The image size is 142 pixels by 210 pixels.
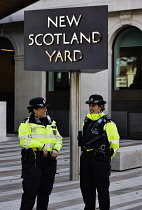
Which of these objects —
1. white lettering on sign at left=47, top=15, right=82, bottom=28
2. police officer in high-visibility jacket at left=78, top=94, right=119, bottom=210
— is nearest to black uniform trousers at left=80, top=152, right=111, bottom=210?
police officer in high-visibility jacket at left=78, top=94, right=119, bottom=210

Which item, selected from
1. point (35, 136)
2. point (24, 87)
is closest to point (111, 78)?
point (24, 87)

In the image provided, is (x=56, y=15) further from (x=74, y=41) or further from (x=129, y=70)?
(x=129, y=70)

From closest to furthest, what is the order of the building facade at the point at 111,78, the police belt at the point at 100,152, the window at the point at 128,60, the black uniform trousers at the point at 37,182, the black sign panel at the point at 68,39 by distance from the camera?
the black uniform trousers at the point at 37,182
the police belt at the point at 100,152
the black sign panel at the point at 68,39
the building facade at the point at 111,78
the window at the point at 128,60

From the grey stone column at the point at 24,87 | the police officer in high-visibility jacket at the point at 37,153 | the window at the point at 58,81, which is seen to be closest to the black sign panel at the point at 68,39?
the police officer in high-visibility jacket at the point at 37,153

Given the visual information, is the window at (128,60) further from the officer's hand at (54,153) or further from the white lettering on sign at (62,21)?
the officer's hand at (54,153)

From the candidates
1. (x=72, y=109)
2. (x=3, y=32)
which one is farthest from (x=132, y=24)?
(x=72, y=109)

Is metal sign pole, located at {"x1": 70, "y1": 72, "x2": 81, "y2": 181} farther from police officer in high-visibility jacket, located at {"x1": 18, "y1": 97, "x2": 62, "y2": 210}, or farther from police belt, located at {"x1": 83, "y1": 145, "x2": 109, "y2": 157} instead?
police officer in high-visibility jacket, located at {"x1": 18, "y1": 97, "x2": 62, "y2": 210}

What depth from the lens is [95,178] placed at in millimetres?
7070

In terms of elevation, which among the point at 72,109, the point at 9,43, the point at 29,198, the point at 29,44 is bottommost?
the point at 29,198

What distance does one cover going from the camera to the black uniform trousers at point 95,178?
23.1 feet

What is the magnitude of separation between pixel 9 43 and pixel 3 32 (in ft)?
2.94

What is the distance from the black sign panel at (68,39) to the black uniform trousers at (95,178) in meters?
3.76

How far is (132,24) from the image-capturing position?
22.2 meters

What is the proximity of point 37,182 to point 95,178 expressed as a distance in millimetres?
962
